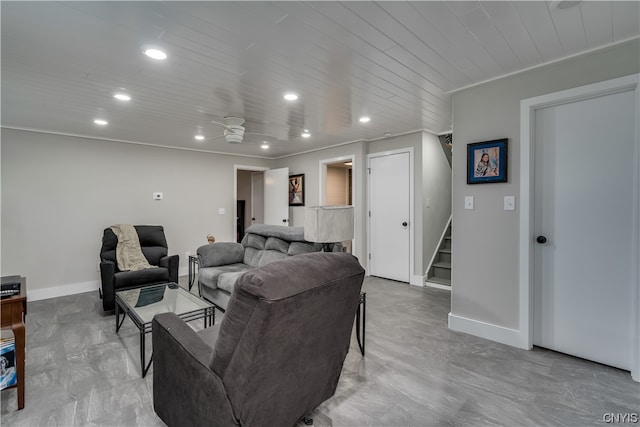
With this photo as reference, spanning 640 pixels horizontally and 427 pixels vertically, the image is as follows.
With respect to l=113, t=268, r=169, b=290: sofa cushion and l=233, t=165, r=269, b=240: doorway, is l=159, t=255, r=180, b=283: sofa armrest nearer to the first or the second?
l=113, t=268, r=169, b=290: sofa cushion

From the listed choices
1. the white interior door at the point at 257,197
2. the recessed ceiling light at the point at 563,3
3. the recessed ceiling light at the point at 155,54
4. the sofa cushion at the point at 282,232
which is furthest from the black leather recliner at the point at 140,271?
the recessed ceiling light at the point at 563,3

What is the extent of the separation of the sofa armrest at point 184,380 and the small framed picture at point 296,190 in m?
4.45

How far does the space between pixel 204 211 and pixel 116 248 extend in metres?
1.90

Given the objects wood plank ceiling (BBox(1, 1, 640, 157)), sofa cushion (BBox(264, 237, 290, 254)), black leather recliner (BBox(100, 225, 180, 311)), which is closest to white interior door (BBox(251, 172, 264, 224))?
black leather recliner (BBox(100, 225, 180, 311))

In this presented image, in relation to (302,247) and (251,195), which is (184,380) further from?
(251,195)

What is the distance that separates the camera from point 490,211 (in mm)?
2725

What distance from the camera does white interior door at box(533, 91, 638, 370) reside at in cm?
220

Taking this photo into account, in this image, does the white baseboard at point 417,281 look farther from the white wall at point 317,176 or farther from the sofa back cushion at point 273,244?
the sofa back cushion at point 273,244

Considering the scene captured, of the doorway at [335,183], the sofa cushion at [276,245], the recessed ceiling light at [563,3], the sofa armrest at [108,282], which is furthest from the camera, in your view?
the doorway at [335,183]

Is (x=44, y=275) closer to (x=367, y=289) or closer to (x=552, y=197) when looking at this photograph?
(x=367, y=289)

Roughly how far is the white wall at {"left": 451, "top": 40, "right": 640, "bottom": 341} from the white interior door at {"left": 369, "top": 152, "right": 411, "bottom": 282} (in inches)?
67.5

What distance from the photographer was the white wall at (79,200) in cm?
398

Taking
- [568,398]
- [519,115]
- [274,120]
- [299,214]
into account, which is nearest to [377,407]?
[568,398]

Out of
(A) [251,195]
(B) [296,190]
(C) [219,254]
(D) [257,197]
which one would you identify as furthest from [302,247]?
(A) [251,195]
